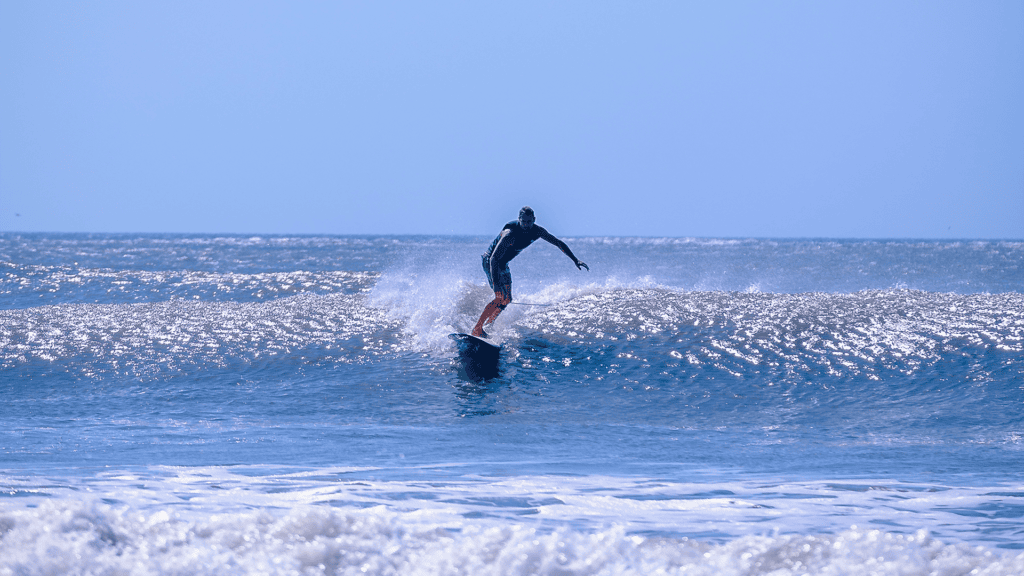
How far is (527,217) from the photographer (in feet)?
37.2

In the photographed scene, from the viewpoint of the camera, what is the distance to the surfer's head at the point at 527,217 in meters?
11.3

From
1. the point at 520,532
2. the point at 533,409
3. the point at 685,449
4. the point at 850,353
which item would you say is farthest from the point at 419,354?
the point at 520,532

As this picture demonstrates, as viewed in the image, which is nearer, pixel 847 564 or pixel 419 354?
pixel 847 564

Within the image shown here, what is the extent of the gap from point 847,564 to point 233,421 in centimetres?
651

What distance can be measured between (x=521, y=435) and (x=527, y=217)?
173 inches

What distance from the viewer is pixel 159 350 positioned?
12.1 metres

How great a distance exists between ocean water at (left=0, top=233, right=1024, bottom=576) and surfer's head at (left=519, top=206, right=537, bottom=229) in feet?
6.46

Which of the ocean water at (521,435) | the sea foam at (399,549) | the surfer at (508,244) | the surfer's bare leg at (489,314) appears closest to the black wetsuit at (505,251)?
the surfer at (508,244)

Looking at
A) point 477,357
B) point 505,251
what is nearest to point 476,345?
point 477,357

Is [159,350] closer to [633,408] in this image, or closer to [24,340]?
[24,340]

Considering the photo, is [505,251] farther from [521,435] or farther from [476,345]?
[521,435]

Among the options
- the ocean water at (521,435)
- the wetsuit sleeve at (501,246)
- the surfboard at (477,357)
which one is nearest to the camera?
the ocean water at (521,435)

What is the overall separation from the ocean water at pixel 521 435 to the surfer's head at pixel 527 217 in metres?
1.97

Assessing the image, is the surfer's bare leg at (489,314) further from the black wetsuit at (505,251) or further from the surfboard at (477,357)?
the black wetsuit at (505,251)
